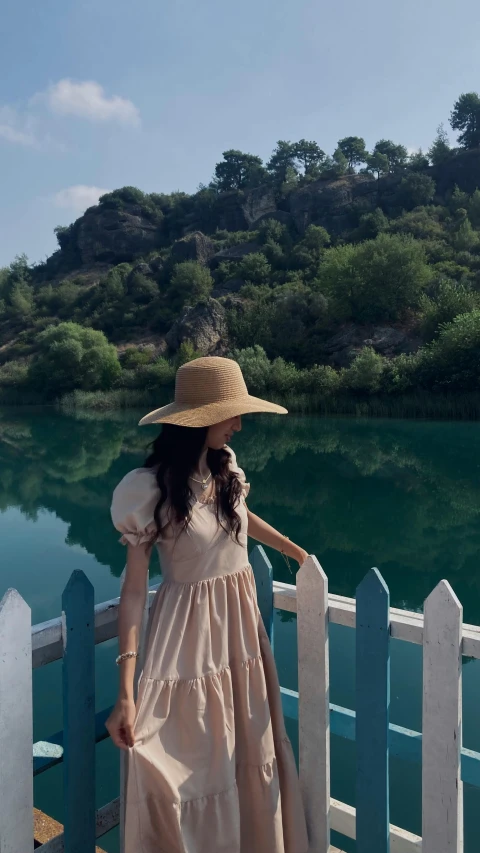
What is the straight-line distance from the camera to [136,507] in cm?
149

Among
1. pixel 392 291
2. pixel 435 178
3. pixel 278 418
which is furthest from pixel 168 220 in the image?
pixel 278 418

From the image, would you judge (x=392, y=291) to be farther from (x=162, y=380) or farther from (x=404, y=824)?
(x=404, y=824)

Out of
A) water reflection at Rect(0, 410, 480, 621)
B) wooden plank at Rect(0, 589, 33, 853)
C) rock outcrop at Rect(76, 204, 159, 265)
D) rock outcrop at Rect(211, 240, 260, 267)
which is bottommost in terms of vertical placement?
water reflection at Rect(0, 410, 480, 621)

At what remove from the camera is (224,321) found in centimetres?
3603

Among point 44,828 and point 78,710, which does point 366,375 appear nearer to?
point 44,828

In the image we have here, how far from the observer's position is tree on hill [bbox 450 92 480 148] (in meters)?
51.4

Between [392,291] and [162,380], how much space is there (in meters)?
12.4

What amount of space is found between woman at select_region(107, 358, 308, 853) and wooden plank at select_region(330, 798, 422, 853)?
0.14 meters

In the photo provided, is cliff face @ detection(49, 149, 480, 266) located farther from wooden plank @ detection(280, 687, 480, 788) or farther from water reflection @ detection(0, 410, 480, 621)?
wooden plank @ detection(280, 687, 480, 788)

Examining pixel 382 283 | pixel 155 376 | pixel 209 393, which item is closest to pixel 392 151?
pixel 382 283

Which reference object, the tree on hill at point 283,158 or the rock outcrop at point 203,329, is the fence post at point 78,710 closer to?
the rock outcrop at point 203,329

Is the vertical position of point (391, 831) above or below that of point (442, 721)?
below

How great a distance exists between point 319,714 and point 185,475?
2.42 feet

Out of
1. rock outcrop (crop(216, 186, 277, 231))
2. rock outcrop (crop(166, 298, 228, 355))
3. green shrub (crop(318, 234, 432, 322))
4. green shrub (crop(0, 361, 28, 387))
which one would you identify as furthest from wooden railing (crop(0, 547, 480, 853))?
rock outcrop (crop(216, 186, 277, 231))
